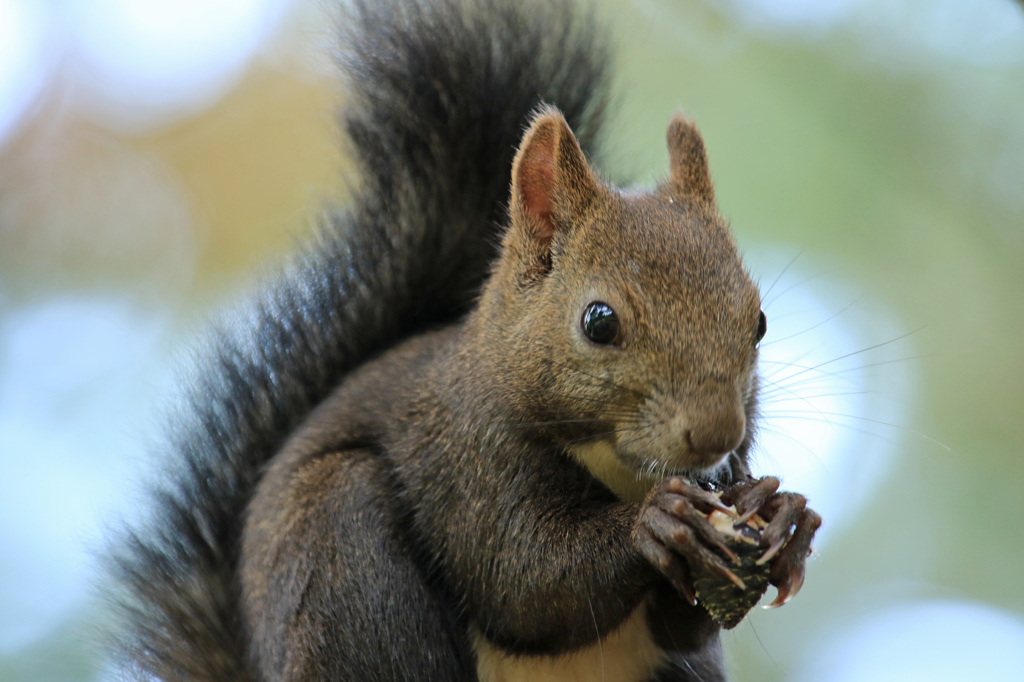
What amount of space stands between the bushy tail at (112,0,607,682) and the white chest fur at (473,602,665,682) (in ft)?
2.35

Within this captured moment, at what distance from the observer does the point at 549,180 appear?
6.81 feet

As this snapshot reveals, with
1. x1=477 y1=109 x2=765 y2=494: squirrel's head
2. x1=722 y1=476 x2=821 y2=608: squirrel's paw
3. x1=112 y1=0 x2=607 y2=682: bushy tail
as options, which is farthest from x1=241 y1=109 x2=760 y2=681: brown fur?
x1=112 y1=0 x2=607 y2=682: bushy tail

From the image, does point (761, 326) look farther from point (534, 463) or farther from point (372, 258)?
point (372, 258)

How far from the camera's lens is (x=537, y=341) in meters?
1.95

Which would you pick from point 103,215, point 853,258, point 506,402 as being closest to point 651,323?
point 506,402

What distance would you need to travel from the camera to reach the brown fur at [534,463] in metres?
1.79

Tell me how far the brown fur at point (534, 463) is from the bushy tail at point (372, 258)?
0.74ft

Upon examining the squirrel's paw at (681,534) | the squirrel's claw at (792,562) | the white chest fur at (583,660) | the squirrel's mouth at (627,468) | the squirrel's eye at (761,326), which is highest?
the squirrel's eye at (761,326)

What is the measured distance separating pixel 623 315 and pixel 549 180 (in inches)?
17.1

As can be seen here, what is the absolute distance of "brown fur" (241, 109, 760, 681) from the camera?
179cm

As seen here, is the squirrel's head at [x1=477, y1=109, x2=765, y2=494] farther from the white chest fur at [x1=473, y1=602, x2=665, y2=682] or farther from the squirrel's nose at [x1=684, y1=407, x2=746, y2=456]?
the white chest fur at [x1=473, y1=602, x2=665, y2=682]

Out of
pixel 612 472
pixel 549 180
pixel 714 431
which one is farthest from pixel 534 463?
pixel 549 180

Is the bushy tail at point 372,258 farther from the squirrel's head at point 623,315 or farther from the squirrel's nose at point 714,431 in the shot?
the squirrel's nose at point 714,431

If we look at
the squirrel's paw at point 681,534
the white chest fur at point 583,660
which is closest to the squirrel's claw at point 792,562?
the squirrel's paw at point 681,534
